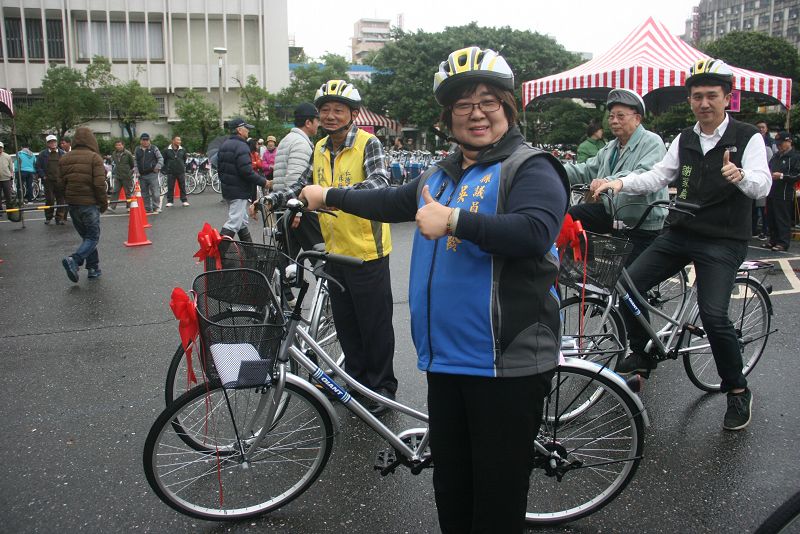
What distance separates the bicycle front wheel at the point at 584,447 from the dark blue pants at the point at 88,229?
6607 mm

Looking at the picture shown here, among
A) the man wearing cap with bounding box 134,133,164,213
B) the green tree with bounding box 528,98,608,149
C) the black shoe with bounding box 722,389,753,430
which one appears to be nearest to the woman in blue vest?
the black shoe with bounding box 722,389,753,430

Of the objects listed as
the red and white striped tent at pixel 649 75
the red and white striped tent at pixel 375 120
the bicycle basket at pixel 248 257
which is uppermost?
the red and white striped tent at pixel 375 120

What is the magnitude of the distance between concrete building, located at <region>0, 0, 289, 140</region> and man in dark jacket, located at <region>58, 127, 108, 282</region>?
1451 inches

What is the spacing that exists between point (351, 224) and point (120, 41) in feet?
150

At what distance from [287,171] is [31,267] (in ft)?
15.6

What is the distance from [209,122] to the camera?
32.7 m

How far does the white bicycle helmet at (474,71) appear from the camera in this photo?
2061 millimetres

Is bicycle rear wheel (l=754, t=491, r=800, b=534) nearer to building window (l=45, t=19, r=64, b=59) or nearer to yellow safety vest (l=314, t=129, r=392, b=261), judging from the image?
yellow safety vest (l=314, t=129, r=392, b=261)

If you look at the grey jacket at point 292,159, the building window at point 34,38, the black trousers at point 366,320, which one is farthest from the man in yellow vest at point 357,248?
the building window at point 34,38

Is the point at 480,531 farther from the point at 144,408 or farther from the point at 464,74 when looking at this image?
the point at 144,408

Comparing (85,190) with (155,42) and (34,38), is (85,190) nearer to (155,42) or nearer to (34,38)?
(155,42)

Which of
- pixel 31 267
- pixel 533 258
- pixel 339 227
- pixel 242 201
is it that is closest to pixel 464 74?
pixel 533 258

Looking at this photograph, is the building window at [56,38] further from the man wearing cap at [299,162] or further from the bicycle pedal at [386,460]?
the bicycle pedal at [386,460]

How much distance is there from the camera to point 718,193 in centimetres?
369
